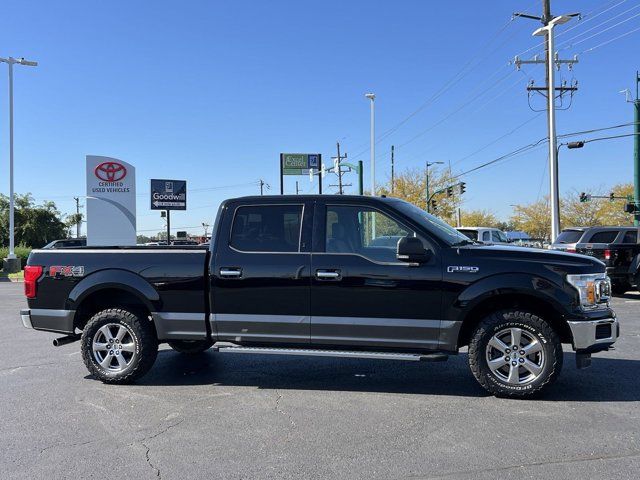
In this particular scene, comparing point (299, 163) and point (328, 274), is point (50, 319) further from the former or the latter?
→ point (299, 163)

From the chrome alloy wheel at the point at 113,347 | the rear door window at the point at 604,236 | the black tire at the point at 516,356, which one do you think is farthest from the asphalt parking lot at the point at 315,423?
the rear door window at the point at 604,236

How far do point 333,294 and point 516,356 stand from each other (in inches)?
71.6

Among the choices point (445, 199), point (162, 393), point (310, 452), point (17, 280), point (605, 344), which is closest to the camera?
point (310, 452)

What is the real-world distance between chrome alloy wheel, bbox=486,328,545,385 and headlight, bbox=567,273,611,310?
559 millimetres

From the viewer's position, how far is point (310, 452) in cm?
389

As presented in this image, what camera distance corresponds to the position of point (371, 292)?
16.8ft

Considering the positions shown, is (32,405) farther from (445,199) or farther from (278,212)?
(445,199)

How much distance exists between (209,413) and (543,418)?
9.63ft

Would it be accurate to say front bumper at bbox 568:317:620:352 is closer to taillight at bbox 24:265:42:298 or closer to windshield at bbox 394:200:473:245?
windshield at bbox 394:200:473:245

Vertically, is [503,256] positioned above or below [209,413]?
above

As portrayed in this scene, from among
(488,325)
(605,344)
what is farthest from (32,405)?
(605,344)

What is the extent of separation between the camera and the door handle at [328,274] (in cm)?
518

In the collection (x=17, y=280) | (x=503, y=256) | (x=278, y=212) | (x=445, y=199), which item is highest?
(x=445, y=199)

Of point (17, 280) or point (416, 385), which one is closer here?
point (416, 385)
